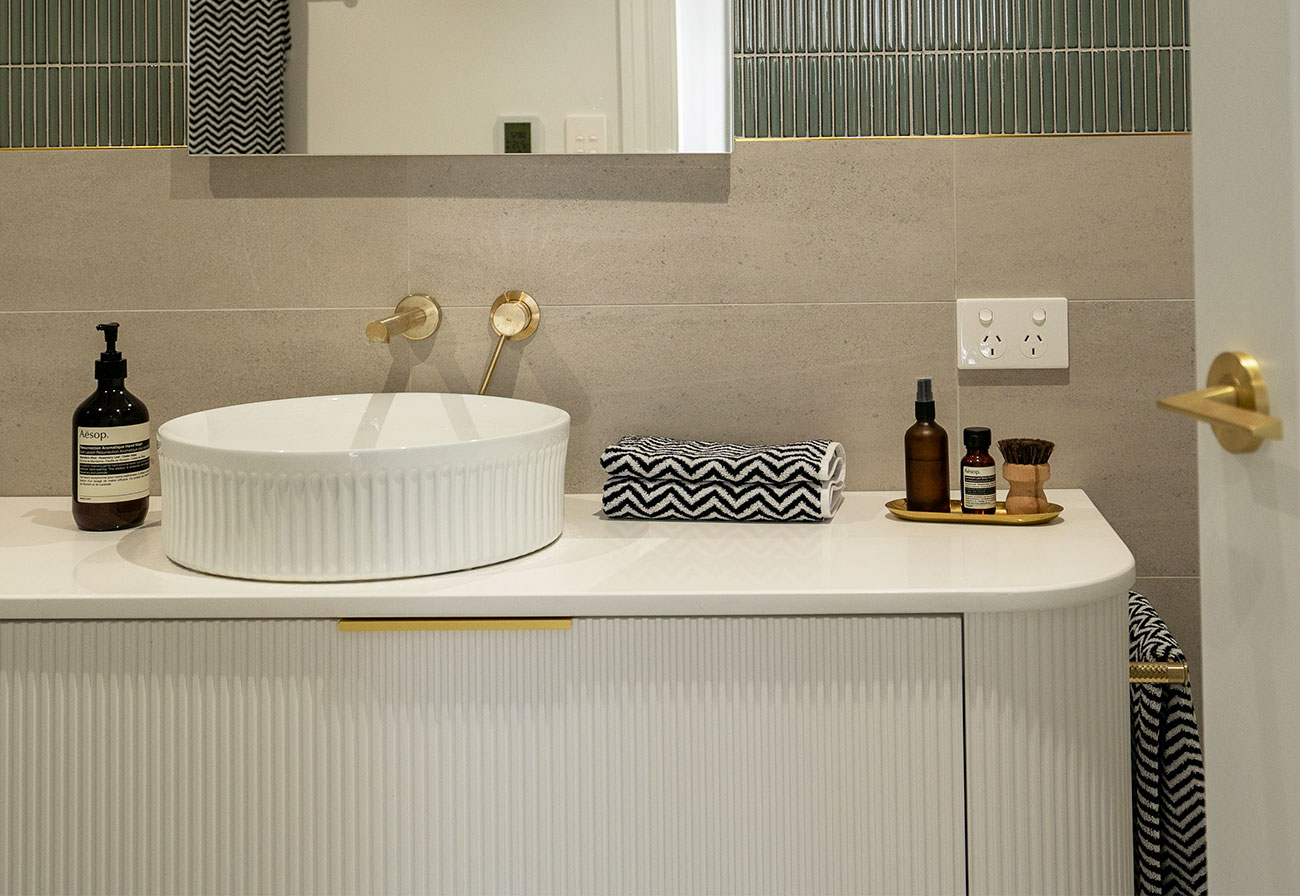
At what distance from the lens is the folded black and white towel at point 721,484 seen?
1.20 m

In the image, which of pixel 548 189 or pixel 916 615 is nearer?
pixel 916 615

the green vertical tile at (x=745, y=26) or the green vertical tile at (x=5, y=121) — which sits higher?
the green vertical tile at (x=745, y=26)

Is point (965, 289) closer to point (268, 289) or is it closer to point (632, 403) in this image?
point (632, 403)

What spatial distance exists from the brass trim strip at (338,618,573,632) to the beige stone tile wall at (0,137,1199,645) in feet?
1.60

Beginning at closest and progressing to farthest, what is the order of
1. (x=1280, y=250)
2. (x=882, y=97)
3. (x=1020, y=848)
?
(x=1280, y=250) → (x=1020, y=848) → (x=882, y=97)

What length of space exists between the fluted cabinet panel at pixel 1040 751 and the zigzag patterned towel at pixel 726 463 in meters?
0.31

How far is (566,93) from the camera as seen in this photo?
4.48 feet

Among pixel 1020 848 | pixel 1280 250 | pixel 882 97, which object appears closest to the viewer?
pixel 1280 250

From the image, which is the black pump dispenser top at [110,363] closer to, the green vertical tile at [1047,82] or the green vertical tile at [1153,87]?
the green vertical tile at [1047,82]

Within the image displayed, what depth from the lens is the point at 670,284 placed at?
1396 mm

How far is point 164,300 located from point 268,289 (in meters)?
0.14

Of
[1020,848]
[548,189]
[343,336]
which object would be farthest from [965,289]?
[343,336]

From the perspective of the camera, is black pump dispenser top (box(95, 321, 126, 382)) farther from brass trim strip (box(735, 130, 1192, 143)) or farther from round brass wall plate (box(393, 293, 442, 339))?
brass trim strip (box(735, 130, 1192, 143))

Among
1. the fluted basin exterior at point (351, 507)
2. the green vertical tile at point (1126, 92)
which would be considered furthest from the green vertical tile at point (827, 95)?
the fluted basin exterior at point (351, 507)
